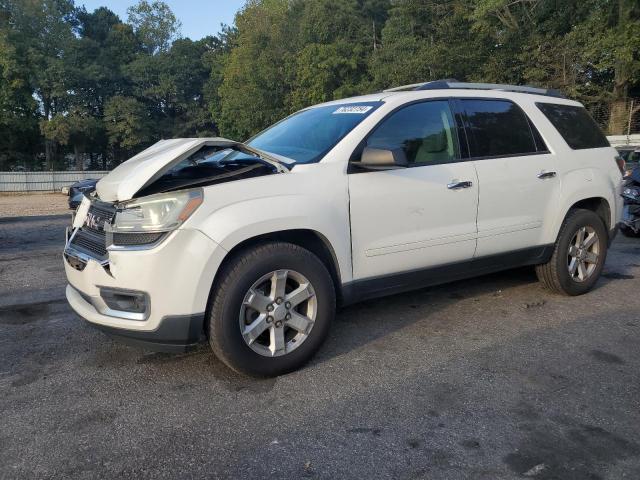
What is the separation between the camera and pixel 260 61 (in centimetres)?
4569

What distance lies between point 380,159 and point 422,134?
74 cm

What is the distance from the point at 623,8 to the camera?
2341 cm

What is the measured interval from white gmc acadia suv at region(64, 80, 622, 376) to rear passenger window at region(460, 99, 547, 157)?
1cm

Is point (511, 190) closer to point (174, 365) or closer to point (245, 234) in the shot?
point (245, 234)

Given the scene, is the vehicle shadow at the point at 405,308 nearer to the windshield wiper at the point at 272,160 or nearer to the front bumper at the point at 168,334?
the front bumper at the point at 168,334

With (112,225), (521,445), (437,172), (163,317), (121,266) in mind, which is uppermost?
(437,172)

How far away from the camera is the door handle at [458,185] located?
3.87m

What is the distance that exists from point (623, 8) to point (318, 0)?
26.5m

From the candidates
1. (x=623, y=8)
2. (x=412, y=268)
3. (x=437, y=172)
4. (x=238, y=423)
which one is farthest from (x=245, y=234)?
(x=623, y=8)

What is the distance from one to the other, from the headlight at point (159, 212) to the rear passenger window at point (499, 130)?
233 centimetres

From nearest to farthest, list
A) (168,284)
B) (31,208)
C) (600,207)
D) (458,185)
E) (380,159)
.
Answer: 1. (168,284)
2. (380,159)
3. (458,185)
4. (600,207)
5. (31,208)

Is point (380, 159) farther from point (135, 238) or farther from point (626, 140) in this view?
point (626, 140)

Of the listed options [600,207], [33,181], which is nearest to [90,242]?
[600,207]

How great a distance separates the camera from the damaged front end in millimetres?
2924
